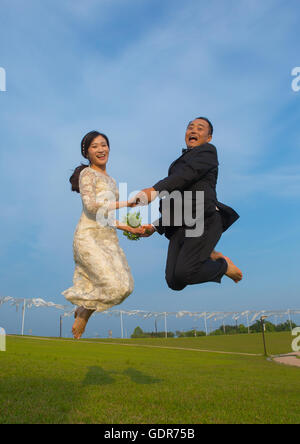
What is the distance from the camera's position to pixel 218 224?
493 centimetres

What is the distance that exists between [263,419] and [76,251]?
7.43 m

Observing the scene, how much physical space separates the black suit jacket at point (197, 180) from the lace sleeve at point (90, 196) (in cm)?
70

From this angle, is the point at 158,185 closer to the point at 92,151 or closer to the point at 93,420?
the point at 92,151

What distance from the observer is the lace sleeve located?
5.04 meters

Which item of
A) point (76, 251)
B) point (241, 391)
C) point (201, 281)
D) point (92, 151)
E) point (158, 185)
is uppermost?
point (92, 151)

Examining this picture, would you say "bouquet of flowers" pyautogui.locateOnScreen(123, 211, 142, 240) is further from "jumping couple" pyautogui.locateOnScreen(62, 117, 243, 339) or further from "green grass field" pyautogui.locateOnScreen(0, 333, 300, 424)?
"green grass field" pyautogui.locateOnScreen(0, 333, 300, 424)

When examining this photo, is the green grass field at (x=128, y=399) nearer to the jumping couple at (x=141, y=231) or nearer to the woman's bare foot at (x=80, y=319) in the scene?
the woman's bare foot at (x=80, y=319)

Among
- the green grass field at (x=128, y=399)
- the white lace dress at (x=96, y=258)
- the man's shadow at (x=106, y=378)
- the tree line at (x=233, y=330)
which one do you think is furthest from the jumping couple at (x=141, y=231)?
the tree line at (x=233, y=330)

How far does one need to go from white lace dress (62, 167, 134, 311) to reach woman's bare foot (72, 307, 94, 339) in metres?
0.09

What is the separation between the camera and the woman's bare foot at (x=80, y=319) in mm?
5145

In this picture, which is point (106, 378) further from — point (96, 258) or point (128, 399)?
point (96, 258)

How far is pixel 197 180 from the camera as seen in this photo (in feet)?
15.9

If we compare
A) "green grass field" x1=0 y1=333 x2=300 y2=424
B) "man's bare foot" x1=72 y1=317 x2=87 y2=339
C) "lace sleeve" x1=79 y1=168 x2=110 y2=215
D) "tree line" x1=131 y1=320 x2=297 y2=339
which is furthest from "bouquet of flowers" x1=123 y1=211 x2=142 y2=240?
"tree line" x1=131 y1=320 x2=297 y2=339
